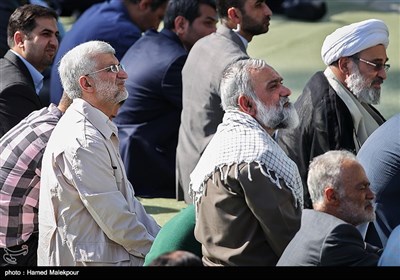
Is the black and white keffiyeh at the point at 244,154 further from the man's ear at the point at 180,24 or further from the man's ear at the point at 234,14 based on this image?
the man's ear at the point at 180,24

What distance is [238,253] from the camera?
4922 mm

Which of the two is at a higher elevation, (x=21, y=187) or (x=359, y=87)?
(x=359, y=87)

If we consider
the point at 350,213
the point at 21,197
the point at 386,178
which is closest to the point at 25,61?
the point at 21,197

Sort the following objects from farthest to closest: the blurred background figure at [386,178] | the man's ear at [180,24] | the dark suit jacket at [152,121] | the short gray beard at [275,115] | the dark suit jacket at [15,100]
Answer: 1. the man's ear at [180,24]
2. the dark suit jacket at [152,121]
3. the dark suit jacket at [15,100]
4. the blurred background figure at [386,178]
5. the short gray beard at [275,115]

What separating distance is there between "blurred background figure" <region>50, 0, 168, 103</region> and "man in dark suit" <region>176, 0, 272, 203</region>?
5.25 feet

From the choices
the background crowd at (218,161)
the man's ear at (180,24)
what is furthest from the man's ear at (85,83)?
the man's ear at (180,24)

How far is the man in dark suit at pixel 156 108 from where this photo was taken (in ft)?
26.7

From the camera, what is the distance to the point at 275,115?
17.4 ft

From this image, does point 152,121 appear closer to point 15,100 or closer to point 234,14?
point 234,14

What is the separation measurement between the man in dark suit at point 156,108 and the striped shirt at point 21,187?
8.05 feet

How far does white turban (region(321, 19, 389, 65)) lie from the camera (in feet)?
21.3

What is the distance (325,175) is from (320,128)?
145cm

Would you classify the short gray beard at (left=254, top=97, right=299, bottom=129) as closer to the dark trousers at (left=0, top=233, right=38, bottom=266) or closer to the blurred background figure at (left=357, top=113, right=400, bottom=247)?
the blurred background figure at (left=357, top=113, right=400, bottom=247)

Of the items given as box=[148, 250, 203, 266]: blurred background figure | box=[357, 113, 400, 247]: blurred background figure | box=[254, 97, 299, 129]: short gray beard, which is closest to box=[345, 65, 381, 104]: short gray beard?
box=[357, 113, 400, 247]: blurred background figure
